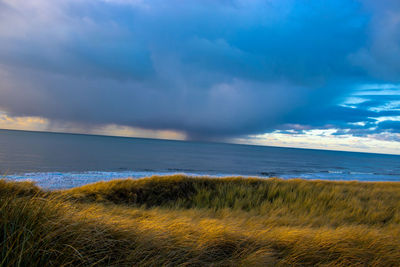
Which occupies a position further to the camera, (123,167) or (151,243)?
(123,167)

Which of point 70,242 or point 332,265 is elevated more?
point 70,242

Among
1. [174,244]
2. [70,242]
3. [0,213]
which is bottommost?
[174,244]

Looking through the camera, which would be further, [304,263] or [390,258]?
[390,258]

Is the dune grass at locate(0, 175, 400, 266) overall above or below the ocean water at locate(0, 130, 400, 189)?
above

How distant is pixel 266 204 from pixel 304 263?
6115 mm

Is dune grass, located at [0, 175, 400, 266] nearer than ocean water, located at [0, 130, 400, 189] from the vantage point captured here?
Yes

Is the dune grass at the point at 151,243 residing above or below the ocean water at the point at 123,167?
above

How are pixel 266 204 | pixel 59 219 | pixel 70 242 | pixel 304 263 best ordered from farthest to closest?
pixel 266 204, pixel 304 263, pixel 59 219, pixel 70 242

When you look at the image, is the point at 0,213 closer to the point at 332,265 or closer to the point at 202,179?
the point at 332,265

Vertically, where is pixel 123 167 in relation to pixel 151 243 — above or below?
below

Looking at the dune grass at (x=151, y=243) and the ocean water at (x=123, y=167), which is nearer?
the dune grass at (x=151, y=243)

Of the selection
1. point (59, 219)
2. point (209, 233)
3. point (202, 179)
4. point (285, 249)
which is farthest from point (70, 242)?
point (202, 179)

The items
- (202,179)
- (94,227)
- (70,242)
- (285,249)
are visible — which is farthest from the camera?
(202,179)

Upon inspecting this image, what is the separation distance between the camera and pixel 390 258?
3.63 meters
